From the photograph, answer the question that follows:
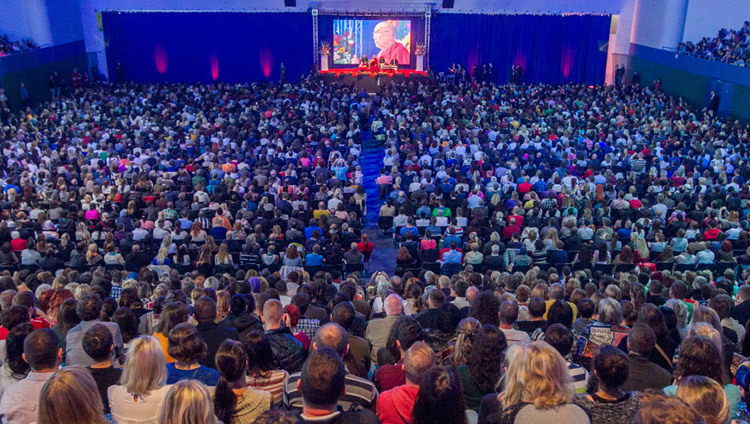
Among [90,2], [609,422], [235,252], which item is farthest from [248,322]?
[90,2]

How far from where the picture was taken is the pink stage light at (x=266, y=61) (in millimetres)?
29367

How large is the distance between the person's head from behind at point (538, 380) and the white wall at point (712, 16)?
74.3ft

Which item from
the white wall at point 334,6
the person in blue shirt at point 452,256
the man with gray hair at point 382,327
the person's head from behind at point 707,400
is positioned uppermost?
the white wall at point 334,6

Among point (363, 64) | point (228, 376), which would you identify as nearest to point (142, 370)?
point (228, 376)

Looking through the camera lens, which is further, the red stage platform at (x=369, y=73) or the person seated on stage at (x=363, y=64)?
the person seated on stage at (x=363, y=64)

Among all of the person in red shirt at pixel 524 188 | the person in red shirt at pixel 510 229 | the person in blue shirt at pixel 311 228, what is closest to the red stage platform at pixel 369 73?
the person in red shirt at pixel 524 188

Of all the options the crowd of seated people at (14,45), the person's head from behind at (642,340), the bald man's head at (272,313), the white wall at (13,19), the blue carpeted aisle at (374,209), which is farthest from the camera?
the white wall at (13,19)

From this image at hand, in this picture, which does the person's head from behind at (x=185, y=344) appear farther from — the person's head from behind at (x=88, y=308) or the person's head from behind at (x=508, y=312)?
the person's head from behind at (x=508, y=312)

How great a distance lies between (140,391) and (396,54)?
2632cm

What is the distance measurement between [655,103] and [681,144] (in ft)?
17.9

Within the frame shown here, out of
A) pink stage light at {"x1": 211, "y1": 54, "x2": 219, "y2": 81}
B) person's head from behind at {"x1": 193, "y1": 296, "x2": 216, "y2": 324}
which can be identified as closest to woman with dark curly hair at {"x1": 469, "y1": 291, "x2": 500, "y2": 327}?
person's head from behind at {"x1": 193, "y1": 296, "x2": 216, "y2": 324}

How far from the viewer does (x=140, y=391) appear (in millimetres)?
3348

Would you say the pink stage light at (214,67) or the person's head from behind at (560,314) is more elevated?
the pink stage light at (214,67)

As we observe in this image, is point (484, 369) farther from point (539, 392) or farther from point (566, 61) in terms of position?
point (566, 61)
